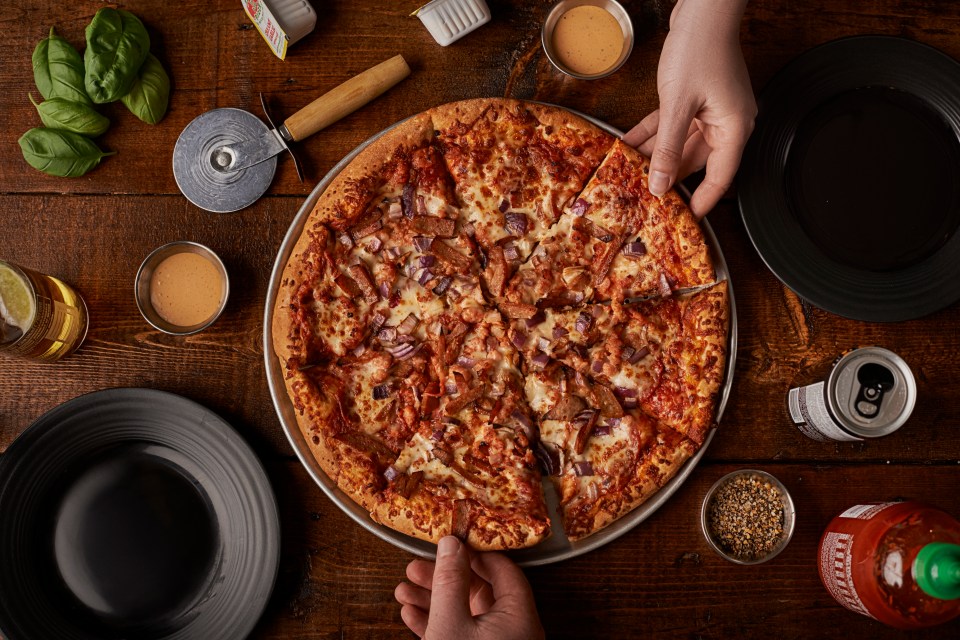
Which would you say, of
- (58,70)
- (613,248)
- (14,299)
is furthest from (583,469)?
(58,70)

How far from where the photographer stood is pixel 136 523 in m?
3.14

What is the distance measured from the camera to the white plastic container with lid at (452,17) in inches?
129

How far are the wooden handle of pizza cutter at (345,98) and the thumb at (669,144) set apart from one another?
4.24 ft

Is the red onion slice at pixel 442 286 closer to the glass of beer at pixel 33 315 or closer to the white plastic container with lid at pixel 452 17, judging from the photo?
the white plastic container with lid at pixel 452 17

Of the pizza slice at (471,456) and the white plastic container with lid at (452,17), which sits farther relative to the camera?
the white plastic container with lid at (452,17)

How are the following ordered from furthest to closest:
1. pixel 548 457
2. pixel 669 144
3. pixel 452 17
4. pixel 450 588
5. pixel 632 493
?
pixel 452 17
pixel 548 457
pixel 632 493
pixel 669 144
pixel 450 588

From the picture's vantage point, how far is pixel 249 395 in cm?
328

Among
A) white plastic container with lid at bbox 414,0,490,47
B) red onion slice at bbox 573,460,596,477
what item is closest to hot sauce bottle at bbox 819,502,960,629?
red onion slice at bbox 573,460,596,477

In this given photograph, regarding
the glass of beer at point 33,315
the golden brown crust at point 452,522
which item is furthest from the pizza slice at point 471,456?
the glass of beer at point 33,315

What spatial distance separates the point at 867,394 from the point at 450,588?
6.60 feet

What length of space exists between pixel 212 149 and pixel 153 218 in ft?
1.51

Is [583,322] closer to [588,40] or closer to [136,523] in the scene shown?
[588,40]

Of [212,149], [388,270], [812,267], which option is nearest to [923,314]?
[812,267]

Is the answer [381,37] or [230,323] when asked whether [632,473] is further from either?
[381,37]
